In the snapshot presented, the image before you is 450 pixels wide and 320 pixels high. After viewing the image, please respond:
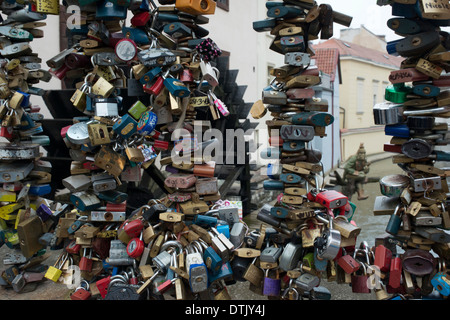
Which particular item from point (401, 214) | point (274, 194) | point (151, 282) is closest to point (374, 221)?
point (274, 194)

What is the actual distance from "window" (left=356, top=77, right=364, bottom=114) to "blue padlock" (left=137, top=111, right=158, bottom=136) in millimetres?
17178

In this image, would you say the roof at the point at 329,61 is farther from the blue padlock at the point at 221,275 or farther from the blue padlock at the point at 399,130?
the blue padlock at the point at 221,275

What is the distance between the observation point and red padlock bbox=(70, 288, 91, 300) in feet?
9.48

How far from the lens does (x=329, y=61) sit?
15.5 m

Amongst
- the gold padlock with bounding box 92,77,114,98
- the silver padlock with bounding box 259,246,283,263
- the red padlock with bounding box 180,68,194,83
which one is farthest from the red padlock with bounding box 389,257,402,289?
the gold padlock with bounding box 92,77,114,98

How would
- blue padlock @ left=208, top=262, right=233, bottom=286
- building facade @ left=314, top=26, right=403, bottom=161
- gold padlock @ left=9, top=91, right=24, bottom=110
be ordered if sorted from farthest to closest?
building facade @ left=314, top=26, right=403, bottom=161
gold padlock @ left=9, top=91, right=24, bottom=110
blue padlock @ left=208, top=262, right=233, bottom=286

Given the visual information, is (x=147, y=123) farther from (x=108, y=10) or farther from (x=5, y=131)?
(x=5, y=131)

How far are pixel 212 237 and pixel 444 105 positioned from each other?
64.9 inches

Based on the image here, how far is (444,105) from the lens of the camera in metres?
2.43

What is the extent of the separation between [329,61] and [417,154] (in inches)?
546


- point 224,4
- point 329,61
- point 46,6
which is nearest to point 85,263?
point 46,6

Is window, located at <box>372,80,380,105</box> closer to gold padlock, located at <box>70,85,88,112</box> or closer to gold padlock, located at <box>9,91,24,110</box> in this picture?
→ gold padlock, located at <box>9,91,24,110</box>

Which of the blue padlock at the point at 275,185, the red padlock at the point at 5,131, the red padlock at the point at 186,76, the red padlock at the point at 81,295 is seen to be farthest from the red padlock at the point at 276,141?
the red padlock at the point at 5,131

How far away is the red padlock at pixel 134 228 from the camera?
283cm
